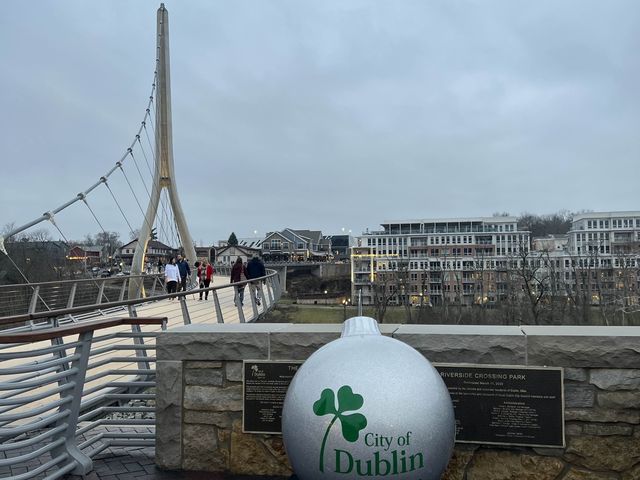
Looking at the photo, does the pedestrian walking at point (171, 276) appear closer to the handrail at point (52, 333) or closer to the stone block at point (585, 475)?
the handrail at point (52, 333)

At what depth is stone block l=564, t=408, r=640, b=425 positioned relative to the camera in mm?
3719

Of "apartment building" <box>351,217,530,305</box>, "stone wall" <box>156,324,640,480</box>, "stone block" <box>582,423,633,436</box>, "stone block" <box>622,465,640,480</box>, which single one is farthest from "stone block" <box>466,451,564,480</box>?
"apartment building" <box>351,217,530,305</box>

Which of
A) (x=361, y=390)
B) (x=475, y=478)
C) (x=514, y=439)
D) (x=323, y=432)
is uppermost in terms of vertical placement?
(x=361, y=390)

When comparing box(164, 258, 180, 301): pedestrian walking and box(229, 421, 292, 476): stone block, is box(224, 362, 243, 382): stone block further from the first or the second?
box(164, 258, 180, 301): pedestrian walking

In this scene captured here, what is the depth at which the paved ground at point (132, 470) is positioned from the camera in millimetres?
4109

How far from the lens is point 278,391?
4082 mm

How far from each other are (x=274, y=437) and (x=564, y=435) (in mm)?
1924

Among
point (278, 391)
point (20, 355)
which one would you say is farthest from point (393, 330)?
point (20, 355)

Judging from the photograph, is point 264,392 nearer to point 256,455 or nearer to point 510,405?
point 256,455

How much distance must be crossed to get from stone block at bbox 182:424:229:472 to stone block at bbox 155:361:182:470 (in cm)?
6

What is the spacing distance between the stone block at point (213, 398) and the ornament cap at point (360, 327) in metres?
1.26

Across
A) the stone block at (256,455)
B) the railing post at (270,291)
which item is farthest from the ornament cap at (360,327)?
the railing post at (270,291)

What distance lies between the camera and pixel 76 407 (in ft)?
13.3

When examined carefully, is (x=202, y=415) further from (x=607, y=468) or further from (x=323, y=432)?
(x=607, y=468)
